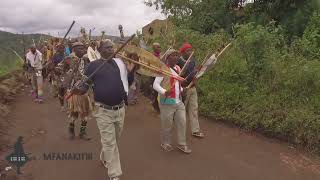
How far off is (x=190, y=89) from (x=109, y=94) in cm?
283

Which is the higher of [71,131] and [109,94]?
[109,94]

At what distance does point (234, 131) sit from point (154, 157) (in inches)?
94.2

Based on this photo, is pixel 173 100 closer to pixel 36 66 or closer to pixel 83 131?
pixel 83 131

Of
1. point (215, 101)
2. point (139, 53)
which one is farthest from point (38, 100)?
point (139, 53)

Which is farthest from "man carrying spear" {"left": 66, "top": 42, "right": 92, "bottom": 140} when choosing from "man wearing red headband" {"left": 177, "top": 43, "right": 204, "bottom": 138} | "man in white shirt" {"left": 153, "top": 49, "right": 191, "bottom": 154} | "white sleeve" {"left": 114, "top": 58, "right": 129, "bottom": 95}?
"white sleeve" {"left": 114, "top": 58, "right": 129, "bottom": 95}

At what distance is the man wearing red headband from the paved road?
0.82 feet

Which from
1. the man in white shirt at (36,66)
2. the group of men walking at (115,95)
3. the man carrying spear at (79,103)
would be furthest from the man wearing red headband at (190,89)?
the man in white shirt at (36,66)

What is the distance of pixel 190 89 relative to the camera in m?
9.12

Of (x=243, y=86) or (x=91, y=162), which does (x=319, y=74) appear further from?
(x=91, y=162)

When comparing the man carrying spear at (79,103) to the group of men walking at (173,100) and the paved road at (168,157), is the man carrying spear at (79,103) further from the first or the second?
the group of men walking at (173,100)

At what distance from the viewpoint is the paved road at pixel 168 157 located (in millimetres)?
7309

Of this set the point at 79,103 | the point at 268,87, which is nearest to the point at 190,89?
the point at 268,87

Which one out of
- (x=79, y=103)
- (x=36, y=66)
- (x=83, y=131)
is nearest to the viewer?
(x=79, y=103)

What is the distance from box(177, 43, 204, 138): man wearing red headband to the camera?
8.89 m
